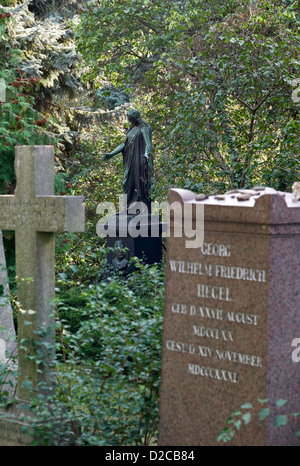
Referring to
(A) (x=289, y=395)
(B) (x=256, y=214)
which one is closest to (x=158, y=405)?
(A) (x=289, y=395)

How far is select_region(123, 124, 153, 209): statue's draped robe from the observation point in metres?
12.1

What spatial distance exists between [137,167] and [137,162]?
0.09 m

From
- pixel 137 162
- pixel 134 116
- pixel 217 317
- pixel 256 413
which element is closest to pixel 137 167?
pixel 137 162

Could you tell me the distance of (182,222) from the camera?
4055mm

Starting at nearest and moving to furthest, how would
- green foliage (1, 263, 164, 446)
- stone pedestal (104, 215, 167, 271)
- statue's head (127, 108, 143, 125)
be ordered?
green foliage (1, 263, 164, 446)
stone pedestal (104, 215, 167, 271)
statue's head (127, 108, 143, 125)

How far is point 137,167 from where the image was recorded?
40.1 feet

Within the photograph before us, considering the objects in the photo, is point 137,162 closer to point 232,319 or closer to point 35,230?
point 35,230

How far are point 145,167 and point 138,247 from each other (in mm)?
1847

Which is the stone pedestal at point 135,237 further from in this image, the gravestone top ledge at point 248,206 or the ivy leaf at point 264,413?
the ivy leaf at point 264,413

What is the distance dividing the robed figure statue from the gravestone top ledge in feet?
26.3

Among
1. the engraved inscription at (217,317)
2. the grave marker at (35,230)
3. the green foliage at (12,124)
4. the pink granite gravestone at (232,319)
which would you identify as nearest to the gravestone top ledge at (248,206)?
the pink granite gravestone at (232,319)

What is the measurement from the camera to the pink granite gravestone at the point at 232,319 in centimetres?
362

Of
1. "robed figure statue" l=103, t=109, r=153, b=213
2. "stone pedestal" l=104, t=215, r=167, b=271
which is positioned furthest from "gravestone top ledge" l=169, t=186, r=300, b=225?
"robed figure statue" l=103, t=109, r=153, b=213

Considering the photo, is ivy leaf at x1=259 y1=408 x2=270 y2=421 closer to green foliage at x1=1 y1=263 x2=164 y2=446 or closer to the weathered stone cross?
green foliage at x1=1 y1=263 x2=164 y2=446
